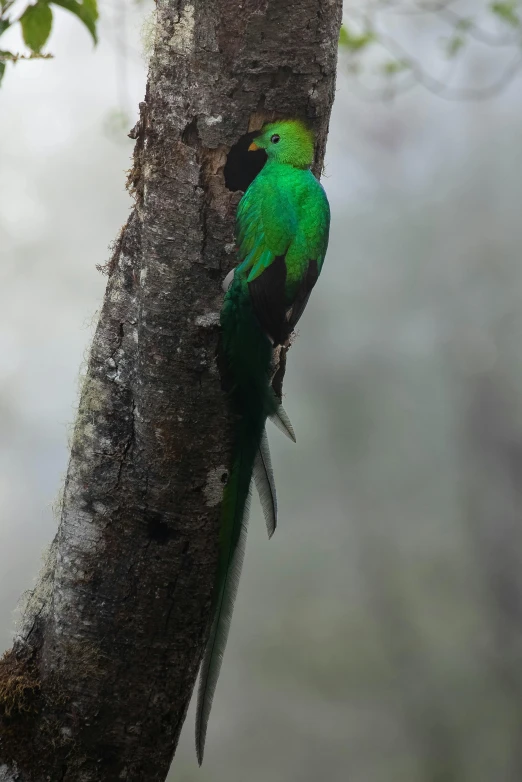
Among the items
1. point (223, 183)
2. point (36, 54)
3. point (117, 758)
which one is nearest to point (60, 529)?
point (117, 758)

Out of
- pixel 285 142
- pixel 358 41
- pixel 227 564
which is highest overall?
pixel 358 41

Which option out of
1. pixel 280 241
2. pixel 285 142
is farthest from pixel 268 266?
pixel 285 142

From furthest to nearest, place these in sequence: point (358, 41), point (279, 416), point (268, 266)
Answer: point (358, 41) < point (279, 416) < point (268, 266)

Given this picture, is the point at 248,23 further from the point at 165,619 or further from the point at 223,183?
the point at 165,619

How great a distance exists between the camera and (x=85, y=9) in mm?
986

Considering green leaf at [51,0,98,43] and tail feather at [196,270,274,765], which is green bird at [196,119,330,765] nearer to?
tail feather at [196,270,274,765]

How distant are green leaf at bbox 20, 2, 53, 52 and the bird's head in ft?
1.29

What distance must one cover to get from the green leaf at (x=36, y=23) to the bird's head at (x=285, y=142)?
15.5 inches

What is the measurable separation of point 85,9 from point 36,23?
0.07 metres

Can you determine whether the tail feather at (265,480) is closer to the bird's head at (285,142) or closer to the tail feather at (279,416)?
the tail feather at (279,416)

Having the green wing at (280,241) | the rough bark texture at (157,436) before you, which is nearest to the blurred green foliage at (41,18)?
the rough bark texture at (157,436)

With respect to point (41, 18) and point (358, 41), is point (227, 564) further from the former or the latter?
point (358, 41)

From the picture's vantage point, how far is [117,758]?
91 centimetres

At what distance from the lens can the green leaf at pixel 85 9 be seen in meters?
0.97
